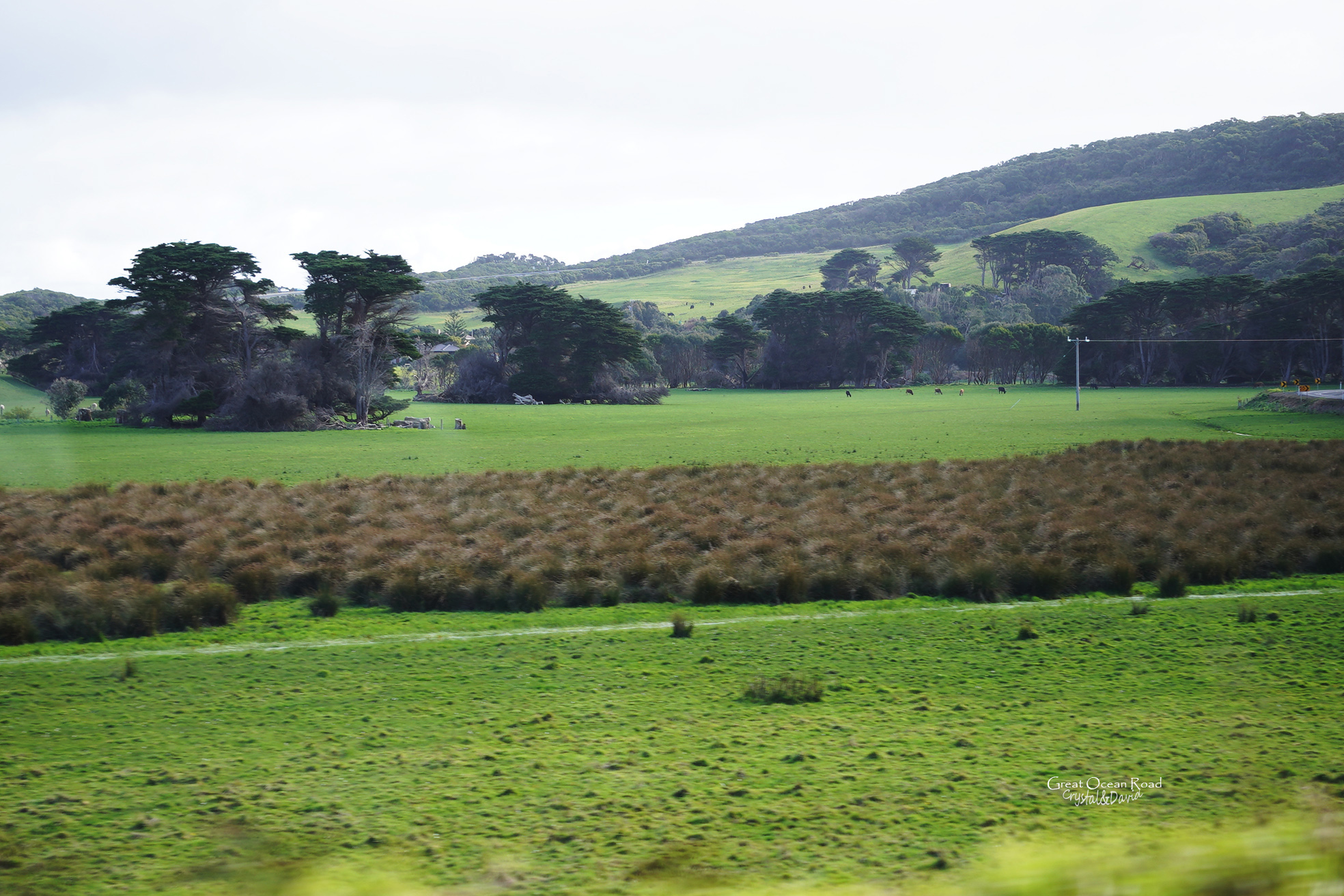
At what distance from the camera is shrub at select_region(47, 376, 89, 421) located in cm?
4925

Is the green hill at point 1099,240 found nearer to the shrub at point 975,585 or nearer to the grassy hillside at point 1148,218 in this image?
the grassy hillside at point 1148,218

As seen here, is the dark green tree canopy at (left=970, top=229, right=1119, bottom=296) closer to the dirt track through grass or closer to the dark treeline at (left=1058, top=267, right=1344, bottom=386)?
the dark treeline at (left=1058, top=267, right=1344, bottom=386)

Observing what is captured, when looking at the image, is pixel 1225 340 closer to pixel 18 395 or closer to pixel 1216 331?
pixel 1216 331

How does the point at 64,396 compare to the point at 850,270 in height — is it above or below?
below

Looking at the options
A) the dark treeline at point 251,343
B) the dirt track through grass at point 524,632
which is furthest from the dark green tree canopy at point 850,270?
the dirt track through grass at point 524,632

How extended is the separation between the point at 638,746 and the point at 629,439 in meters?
26.1

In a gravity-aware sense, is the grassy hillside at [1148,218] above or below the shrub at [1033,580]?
above

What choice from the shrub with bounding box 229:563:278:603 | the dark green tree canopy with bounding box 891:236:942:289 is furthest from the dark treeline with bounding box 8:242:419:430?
the dark green tree canopy with bounding box 891:236:942:289

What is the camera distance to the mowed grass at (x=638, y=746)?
4047 mm

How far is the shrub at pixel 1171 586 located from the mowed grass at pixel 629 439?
12076 millimetres

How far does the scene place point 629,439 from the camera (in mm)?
31562

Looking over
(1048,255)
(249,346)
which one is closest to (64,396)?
(249,346)

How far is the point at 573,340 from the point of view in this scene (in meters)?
74.6

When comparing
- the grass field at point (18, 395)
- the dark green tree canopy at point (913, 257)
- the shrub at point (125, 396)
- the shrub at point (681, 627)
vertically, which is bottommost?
the shrub at point (681, 627)
